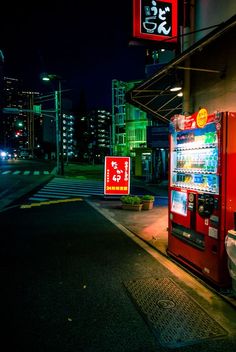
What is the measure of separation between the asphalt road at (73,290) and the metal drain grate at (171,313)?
124 millimetres

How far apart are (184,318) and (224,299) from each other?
33.6 inches

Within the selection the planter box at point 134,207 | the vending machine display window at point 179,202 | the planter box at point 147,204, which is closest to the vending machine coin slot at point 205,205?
the vending machine display window at point 179,202

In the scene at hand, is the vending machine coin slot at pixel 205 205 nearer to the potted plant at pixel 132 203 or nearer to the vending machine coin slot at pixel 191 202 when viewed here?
the vending machine coin slot at pixel 191 202

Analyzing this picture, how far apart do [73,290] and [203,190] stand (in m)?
2.61

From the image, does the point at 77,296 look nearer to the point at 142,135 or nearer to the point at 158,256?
the point at 158,256

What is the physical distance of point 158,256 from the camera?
6.69m

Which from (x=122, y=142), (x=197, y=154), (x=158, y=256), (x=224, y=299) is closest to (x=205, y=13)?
(x=197, y=154)

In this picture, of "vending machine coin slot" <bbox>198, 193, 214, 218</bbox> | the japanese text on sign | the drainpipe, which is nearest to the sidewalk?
"vending machine coin slot" <bbox>198, 193, 214, 218</bbox>

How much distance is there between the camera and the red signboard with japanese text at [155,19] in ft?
27.8

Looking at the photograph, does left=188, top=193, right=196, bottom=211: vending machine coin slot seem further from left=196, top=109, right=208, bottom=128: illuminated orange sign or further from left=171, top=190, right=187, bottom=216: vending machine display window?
left=196, top=109, right=208, bottom=128: illuminated orange sign

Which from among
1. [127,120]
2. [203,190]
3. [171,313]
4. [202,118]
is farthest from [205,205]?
[127,120]

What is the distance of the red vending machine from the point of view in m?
4.77

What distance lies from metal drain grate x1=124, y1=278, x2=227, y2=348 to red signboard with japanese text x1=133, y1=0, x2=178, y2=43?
6.33m

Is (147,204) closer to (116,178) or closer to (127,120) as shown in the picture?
(116,178)
